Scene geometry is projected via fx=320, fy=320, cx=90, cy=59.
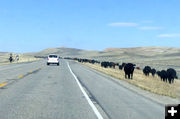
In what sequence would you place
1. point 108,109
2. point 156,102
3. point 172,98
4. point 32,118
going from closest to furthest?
1. point 32,118
2. point 108,109
3. point 156,102
4. point 172,98

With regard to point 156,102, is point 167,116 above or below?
above

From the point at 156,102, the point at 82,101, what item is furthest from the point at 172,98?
the point at 82,101

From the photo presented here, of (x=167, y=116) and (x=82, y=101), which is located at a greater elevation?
(x=167, y=116)

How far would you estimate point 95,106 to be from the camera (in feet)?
34.8

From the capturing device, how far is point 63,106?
10.4m

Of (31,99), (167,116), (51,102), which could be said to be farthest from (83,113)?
(167,116)

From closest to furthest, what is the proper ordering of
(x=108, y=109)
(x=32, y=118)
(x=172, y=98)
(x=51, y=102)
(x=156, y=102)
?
(x=32, y=118) < (x=108, y=109) < (x=51, y=102) < (x=156, y=102) < (x=172, y=98)

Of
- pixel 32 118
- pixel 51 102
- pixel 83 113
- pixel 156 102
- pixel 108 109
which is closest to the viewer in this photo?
pixel 32 118

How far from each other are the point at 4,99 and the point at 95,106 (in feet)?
11.7

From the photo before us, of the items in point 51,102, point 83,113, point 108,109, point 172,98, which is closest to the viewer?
point 83,113

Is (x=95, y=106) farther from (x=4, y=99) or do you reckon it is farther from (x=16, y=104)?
(x=4, y=99)

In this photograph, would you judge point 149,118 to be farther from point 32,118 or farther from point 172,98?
point 172,98

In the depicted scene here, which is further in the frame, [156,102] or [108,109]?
[156,102]

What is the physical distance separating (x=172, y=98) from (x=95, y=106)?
178 inches
